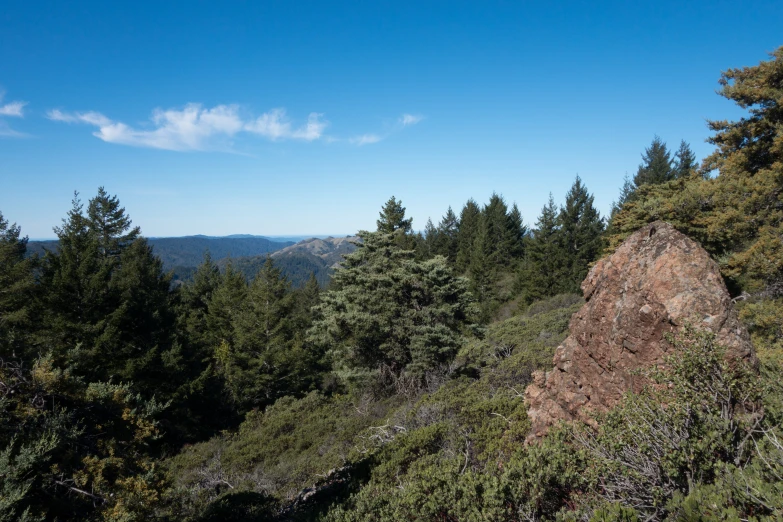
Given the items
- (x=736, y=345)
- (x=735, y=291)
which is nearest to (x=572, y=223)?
(x=735, y=291)

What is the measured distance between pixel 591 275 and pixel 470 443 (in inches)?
154

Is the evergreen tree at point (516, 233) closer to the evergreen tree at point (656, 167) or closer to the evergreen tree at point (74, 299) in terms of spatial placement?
the evergreen tree at point (656, 167)

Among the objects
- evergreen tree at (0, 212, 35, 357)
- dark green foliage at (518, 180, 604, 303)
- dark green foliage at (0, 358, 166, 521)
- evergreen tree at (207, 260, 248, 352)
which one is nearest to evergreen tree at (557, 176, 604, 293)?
dark green foliage at (518, 180, 604, 303)

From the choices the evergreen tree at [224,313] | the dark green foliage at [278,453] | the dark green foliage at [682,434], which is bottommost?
the dark green foliage at [278,453]

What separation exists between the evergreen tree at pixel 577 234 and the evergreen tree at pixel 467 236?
11.1 meters

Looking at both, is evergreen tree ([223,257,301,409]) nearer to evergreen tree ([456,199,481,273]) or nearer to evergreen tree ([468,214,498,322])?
evergreen tree ([468,214,498,322])

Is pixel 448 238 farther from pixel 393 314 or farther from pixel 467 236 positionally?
pixel 393 314

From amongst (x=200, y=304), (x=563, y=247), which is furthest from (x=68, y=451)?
(x=563, y=247)

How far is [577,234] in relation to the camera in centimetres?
3325

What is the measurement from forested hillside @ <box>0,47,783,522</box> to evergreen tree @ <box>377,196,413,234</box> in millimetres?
96

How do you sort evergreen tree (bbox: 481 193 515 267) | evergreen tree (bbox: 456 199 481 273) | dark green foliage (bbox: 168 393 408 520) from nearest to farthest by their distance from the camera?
dark green foliage (bbox: 168 393 408 520) → evergreen tree (bbox: 481 193 515 267) → evergreen tree (bbox: 456 199 481 273)

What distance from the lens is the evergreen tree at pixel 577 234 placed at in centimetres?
3079

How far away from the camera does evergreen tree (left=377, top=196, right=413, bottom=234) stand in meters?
20.2

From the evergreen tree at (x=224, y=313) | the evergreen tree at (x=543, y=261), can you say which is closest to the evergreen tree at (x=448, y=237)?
the evergreen tree at (x=543, y=261)
